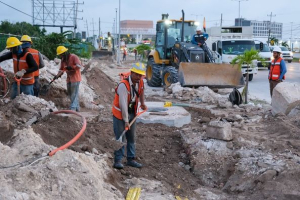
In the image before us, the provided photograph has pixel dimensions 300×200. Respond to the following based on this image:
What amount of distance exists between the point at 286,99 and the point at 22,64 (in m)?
6.22

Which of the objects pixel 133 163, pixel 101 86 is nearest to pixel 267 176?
pixel 133 163

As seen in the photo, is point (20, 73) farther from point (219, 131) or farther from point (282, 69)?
point (282, 69)

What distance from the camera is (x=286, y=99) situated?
10430mm

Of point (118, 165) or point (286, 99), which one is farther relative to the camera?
point (286, 99)

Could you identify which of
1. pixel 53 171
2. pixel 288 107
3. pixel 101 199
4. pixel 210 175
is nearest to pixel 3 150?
pixel 53 171

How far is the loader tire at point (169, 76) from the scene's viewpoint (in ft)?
56.0

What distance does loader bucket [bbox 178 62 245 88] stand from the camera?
15.9 metres

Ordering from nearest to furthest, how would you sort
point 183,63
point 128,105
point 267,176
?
point 267,176, point 128,105, point 183,63

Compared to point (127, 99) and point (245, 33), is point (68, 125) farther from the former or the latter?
point (245, 33)

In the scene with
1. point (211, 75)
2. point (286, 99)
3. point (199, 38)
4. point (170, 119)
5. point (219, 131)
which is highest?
point (199, 38)

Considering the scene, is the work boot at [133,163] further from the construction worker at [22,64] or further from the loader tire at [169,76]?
the loader tire at [169,76]

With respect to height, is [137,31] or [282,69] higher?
[137,31]

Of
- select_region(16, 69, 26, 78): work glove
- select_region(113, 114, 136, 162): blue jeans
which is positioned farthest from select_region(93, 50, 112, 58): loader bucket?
select_region(113, 114, 136, 162): blue jeans

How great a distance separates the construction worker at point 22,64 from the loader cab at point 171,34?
10.1 meters
